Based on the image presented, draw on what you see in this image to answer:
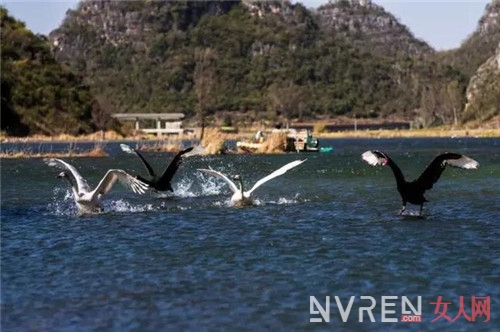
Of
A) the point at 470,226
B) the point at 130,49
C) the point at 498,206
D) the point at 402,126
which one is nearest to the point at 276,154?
the point at 498,206

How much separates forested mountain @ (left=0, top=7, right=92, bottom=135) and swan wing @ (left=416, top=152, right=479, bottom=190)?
79829 mm

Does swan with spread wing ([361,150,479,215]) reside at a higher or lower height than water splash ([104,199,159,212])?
higher

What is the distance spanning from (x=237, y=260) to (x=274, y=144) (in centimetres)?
4577

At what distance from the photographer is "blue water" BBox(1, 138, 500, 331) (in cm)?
1130

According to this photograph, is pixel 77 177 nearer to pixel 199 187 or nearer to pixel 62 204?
pixel 62 204

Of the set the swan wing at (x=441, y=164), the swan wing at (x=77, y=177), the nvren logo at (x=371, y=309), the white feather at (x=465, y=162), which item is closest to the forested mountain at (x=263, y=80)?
the swan wing at (x=441, y=164)

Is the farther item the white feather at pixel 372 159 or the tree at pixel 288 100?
the tree at pixel 288 100

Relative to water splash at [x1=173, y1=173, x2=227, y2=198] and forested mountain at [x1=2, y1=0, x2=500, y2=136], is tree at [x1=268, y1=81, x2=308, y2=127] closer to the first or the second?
forested mountain at [x1=2, y1=0, x2=500, y2=136]

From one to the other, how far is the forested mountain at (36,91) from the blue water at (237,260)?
7344cm

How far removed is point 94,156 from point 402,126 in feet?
350

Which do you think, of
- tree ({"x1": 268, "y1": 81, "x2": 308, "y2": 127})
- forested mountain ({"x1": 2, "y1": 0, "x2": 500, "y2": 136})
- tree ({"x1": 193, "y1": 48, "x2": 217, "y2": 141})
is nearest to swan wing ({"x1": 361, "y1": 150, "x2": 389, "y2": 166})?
forested mountain ({"x1": 2, "y1": 0, "x2": 500, "y2": 136})

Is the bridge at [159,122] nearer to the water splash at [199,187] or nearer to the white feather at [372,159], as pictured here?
the water splash at [199,187]

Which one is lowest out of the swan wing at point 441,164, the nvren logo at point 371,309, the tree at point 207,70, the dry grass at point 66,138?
the dry grass at point 66,138

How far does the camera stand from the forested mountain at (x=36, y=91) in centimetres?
9862
